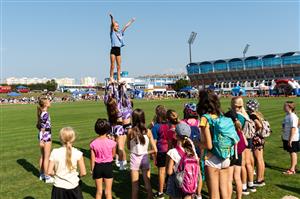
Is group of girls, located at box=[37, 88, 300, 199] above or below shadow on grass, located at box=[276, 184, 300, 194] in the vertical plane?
above

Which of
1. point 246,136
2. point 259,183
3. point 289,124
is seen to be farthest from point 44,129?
point 289,124

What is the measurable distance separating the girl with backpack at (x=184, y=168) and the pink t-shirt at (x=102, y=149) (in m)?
1.27

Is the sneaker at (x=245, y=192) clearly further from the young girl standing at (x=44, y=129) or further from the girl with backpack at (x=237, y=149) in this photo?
the young girl standing at (x=44, y=129)

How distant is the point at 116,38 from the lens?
377 inches

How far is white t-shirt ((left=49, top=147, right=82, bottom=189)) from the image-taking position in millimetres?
5109

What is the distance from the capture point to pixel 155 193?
24.2 feet

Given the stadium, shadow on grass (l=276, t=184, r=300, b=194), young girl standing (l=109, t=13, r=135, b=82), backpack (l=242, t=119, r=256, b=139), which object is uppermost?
the stadium

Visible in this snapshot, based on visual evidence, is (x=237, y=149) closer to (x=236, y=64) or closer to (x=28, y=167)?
(x=28, y=167)

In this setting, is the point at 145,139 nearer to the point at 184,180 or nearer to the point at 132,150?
the point at 132,150

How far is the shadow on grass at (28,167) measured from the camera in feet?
31.7

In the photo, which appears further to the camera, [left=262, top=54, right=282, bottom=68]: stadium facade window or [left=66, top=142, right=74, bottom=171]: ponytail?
[left=262, top=54, right=282, bottom=68]: stadium facade window

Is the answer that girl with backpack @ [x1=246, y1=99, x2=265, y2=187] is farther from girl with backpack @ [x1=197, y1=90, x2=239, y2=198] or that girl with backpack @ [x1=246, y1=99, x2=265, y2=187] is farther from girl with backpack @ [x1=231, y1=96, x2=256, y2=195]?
girl with backpack @ [x1=197, y1=90, x2=239, y2=198]

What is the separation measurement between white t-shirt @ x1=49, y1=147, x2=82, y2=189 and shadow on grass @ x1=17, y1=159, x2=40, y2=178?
461 cm

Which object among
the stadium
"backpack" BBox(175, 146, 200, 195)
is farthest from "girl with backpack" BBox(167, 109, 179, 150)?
the stadium
